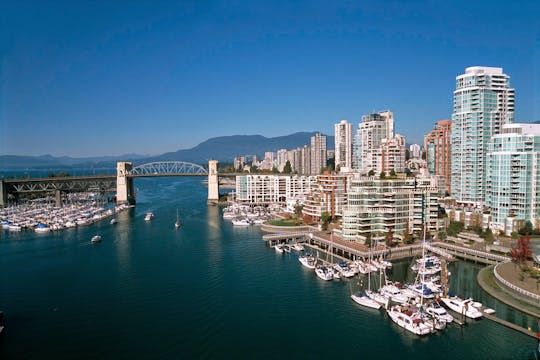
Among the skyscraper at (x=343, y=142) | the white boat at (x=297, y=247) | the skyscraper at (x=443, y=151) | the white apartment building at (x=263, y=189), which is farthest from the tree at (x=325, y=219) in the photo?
the skyscraper at (x=343, y=142)

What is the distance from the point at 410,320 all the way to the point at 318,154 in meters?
53.8

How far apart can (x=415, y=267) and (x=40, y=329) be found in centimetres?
1616

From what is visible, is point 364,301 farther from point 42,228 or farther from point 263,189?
point 263,189

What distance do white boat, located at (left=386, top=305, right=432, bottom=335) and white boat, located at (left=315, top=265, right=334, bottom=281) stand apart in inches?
181

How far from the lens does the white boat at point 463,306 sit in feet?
47.7

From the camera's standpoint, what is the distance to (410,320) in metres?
14.0

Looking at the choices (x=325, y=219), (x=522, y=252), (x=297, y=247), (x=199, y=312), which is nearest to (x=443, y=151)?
(x=325, y=219)

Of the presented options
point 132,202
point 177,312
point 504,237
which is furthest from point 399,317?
point 132,202

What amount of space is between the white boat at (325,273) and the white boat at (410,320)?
4.60 metres

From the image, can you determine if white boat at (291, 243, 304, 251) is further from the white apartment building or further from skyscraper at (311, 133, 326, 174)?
skyscraper at (311, 133, 326, 174)

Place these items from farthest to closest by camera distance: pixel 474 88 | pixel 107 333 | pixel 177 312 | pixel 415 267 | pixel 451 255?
pixel 474 88 < pixel 451 255 < pixel 415 267 < pixel 177 312 < pixel 107 333

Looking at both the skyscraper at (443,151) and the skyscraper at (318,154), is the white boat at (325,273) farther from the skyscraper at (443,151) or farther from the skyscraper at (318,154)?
the skyscraper at (318,154)

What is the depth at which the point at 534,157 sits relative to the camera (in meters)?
24.1

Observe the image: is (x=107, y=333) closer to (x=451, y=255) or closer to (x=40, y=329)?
(x=40, y=329)
